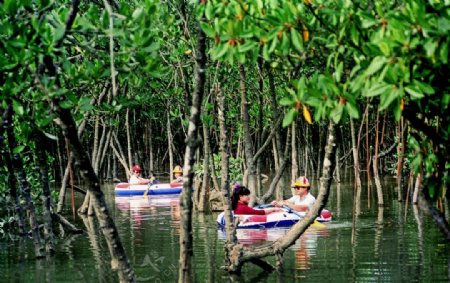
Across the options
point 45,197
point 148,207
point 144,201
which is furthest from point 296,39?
point 144,201

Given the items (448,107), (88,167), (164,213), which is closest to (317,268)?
(88,167)

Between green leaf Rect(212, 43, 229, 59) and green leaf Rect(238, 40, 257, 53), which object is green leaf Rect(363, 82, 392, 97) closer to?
green leaf Rect(238, 40, 257, 53)

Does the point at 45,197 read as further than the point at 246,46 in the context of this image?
Yes

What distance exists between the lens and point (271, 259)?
1386 centimetres

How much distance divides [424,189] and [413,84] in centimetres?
146

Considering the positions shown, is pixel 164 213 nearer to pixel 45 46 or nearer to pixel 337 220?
pixel 337 220

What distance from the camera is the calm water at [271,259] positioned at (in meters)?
12.2

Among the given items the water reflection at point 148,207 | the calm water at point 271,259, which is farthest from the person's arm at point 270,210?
the water reflection at point 148,207

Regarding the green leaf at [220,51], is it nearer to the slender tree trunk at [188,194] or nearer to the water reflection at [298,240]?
the slender tree trunk at [188,194]

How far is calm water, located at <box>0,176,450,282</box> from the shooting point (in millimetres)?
12250

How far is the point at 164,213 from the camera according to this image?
2356cm

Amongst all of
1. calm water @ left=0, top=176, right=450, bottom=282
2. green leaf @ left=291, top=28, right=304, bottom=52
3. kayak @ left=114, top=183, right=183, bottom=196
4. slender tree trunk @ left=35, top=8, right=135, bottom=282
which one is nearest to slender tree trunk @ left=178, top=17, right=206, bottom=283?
slender tree trunk @ left=35, top=8, right=135, bottom=282

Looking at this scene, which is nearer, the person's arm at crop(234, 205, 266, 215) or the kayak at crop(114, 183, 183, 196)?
the person's arm at crop(234, 205, 266, 215)

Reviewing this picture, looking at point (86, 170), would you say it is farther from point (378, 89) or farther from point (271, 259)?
point (271, 259)
